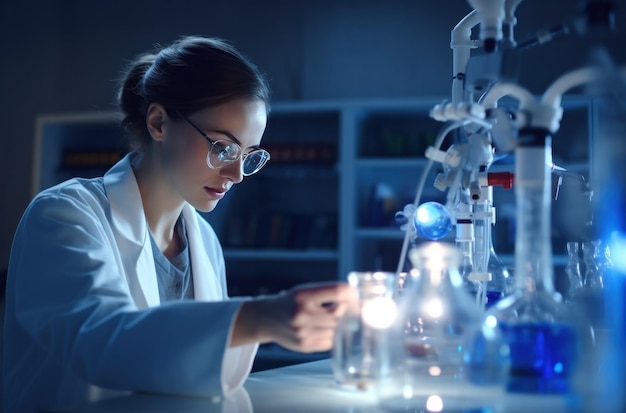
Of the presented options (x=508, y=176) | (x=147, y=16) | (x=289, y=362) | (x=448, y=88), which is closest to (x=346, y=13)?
A: (x=448, y=88)

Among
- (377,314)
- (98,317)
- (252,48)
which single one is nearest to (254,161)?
(98,317)

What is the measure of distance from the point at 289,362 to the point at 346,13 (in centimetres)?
209

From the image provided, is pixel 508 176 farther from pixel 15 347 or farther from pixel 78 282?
pixel 15 347

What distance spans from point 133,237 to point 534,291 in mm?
842

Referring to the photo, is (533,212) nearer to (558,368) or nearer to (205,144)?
(558,368)

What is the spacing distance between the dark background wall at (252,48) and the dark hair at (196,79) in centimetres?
247

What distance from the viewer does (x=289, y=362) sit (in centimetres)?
381

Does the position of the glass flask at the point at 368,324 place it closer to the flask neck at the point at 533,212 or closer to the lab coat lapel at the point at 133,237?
the flask neck at the point at 533,212

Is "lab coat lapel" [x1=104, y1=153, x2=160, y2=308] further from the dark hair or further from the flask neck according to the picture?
the flask neck

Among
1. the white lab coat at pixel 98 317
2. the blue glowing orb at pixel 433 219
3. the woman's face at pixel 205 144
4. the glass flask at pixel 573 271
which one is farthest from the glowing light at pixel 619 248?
the woman's face at pixel 205 144

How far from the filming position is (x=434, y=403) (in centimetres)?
93

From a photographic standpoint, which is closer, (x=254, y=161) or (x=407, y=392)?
(x=407, y=392)

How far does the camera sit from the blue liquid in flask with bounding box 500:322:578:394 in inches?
36.5

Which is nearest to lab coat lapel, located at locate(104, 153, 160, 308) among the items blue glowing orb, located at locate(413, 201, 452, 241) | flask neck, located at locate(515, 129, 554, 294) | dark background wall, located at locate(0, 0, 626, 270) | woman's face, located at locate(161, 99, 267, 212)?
woman's face, located at locate(161, 99, 267, 212)
